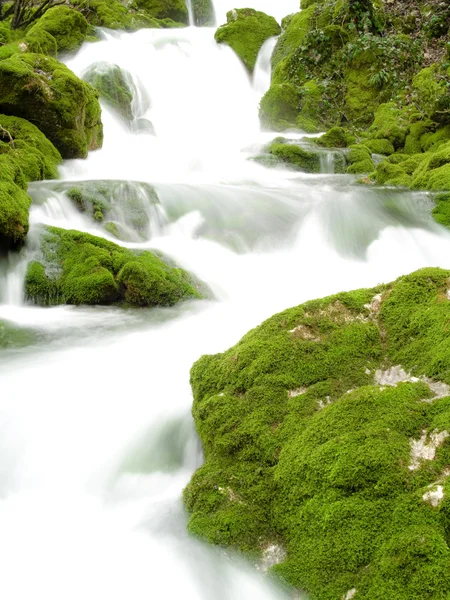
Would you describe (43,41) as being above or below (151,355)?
above

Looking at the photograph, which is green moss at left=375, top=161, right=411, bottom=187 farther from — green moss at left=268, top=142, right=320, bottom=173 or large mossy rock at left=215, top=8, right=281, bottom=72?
large mossy rock at left=215, top=8, right=281, bottom=72

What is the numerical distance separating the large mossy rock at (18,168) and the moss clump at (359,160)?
774 cm

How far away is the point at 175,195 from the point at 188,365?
18.0 feet

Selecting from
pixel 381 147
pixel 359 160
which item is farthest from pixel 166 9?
pixel 359 160

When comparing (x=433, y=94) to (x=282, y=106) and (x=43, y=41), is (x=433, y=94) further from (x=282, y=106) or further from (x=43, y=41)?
(x=43, y=41)

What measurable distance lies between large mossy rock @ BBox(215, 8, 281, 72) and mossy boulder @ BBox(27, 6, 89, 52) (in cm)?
759

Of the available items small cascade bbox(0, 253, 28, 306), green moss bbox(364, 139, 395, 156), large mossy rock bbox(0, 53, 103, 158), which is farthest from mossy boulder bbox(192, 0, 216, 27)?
small cascade bbox(0, 253, 28, 306)

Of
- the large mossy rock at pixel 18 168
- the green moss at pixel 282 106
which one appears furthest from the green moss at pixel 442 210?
the green moss at pixel 282 106

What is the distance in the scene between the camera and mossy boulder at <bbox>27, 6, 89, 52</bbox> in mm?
21125

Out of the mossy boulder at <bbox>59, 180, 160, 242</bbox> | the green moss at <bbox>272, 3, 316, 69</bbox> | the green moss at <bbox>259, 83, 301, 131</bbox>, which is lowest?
the mossy boulder at <bbox>59, 180, 160, 242</bbox>

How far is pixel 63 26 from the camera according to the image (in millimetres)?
21297

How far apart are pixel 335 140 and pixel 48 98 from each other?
9.04 metres

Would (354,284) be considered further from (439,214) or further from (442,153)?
(442,153)

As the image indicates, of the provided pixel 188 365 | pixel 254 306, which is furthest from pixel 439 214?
pixel 188 365
